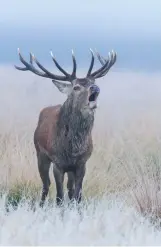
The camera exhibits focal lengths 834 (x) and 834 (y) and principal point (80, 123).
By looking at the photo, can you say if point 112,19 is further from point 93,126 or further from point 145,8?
point 93,126

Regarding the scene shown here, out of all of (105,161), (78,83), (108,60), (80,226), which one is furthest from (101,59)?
(80,226)

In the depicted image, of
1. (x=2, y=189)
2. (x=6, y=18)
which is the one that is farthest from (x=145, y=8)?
(x=2, y=189)

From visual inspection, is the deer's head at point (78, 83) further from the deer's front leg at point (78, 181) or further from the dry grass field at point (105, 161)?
the deer's front leg at point (78, 181)

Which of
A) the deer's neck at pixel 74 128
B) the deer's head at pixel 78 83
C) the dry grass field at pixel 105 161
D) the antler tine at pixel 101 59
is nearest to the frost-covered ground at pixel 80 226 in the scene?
the dry grass field at pixel 105 161

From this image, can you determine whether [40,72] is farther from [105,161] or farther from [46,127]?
[105,161]

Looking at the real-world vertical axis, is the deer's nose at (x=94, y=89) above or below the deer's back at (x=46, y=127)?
above

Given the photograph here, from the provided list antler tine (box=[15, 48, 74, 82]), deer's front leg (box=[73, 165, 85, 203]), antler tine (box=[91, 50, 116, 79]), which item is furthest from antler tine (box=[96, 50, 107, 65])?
deer's front leg (box=[73, 165, 85, 203])

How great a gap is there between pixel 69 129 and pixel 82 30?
14.2 inches

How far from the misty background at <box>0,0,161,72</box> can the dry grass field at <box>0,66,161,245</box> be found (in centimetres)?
7

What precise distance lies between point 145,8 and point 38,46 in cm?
39

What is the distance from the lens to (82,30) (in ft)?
9.29

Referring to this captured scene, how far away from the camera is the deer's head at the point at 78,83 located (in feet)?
8.64

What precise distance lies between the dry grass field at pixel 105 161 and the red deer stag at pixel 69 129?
4cm

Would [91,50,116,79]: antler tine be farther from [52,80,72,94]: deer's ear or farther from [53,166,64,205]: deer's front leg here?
[53,166,64,205]: deer's front leg
